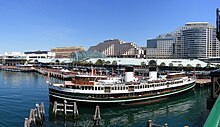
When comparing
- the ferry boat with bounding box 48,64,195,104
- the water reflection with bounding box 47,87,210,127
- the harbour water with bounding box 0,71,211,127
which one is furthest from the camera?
the ferry boat with bounding box 48,64,195,104

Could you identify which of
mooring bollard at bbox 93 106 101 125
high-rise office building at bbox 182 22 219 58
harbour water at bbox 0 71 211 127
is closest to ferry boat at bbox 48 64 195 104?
harbour water at bbox 0 71 211 127

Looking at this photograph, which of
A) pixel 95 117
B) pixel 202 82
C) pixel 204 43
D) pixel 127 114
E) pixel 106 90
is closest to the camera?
pixel 95 117

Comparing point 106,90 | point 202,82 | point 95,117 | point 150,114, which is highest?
point 106,90

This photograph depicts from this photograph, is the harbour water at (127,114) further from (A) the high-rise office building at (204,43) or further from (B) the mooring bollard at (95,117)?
(A) the high-rise office building at (204,43)

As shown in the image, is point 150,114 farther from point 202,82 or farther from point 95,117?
point 202,82

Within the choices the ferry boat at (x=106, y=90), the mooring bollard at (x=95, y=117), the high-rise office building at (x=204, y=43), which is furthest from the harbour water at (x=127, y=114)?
the high-rise office building at (x=204, y=43)

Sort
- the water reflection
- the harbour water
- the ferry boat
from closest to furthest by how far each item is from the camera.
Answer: the harbour water
the water reflection
the ferry boat

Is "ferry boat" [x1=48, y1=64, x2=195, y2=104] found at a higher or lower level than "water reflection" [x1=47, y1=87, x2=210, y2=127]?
higher

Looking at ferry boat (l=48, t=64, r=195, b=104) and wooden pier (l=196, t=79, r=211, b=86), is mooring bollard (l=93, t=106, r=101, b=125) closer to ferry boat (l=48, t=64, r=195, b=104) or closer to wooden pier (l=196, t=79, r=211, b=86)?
ferry boat (l=48, t=64, r=195, b=104)

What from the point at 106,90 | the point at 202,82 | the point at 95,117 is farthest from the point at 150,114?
the point at 202,82

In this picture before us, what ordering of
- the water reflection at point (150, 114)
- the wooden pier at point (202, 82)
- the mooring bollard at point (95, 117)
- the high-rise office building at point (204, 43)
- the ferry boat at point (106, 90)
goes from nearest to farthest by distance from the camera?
the mooring bollard at point (95, 117)
the water reflection at point (150, 114)
the ferry boat at point (106, 90)
the wooden pier at point (202, 82)
the high-rise office building at point (204, 43)

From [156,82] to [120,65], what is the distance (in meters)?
72.8

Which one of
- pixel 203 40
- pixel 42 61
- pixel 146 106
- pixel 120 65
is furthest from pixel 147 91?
pixel 203 40

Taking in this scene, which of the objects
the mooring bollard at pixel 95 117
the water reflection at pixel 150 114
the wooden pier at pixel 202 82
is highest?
the wooden pier at pixel 202 82
